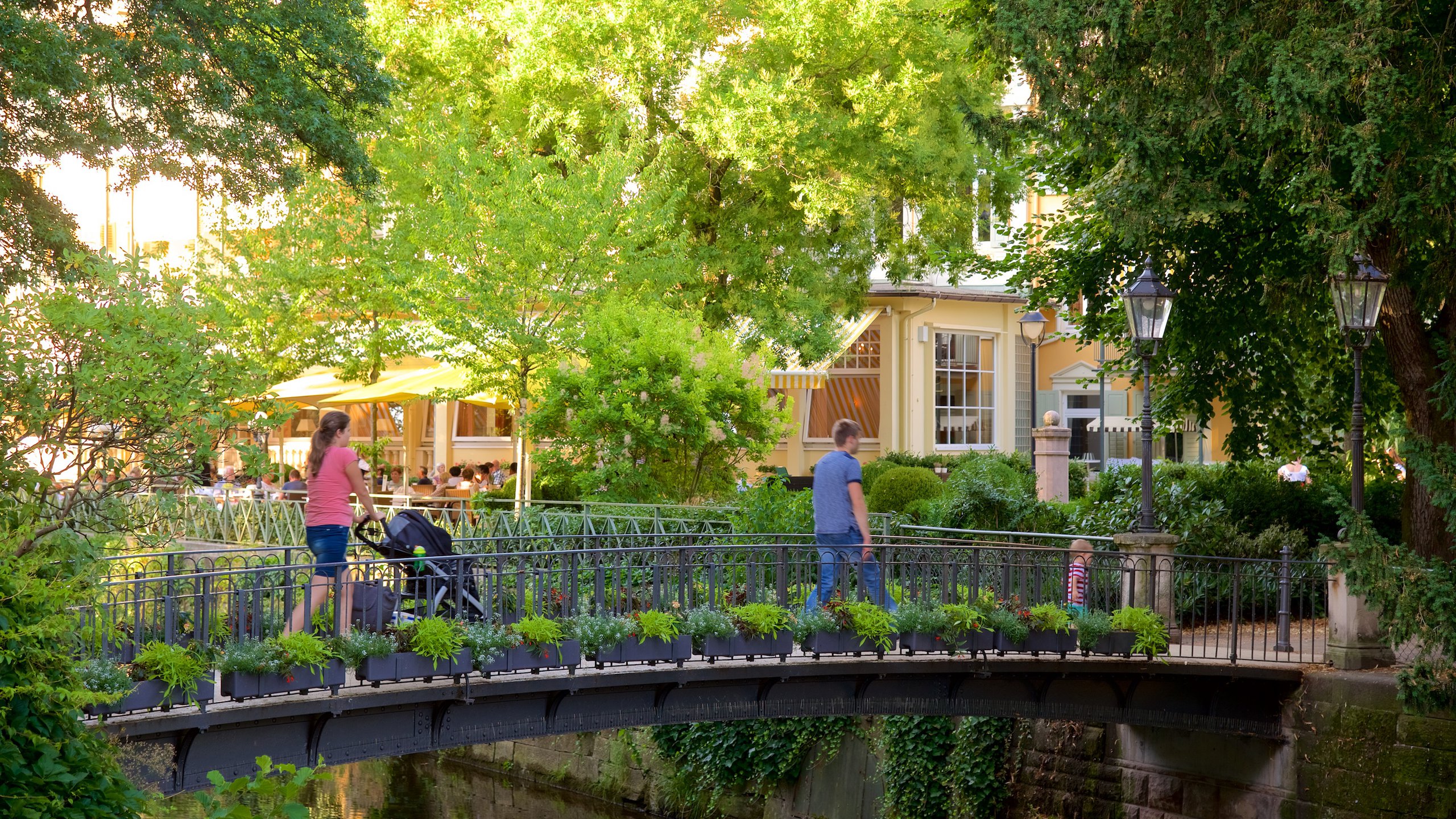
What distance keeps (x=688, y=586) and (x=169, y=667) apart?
4947mm

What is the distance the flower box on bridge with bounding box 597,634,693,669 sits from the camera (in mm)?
10453

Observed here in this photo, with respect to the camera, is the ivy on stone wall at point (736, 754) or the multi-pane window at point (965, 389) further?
the multi-pane window at point (965, 389)

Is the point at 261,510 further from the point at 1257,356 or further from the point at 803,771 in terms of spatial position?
the point at 1257,356

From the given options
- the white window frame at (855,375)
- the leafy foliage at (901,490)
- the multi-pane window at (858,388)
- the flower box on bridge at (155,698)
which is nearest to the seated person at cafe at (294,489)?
the leafy foliage at (901,490)

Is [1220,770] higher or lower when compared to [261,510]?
lower

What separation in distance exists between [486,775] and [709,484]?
714 cm

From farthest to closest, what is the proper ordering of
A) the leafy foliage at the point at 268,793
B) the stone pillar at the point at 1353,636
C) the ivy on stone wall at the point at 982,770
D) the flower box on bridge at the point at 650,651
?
the ivy on stone wall at the point at 982,770
the stone pillar at the point at 1353,636
the flower box on bridge at the point at 650,651
the leafy foliage at the point at 268,793

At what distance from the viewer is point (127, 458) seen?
7742mm

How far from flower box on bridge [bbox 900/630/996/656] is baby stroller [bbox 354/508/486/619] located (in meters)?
3.48

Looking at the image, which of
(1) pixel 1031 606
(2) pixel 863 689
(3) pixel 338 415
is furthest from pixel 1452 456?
(3) pixel 338 415

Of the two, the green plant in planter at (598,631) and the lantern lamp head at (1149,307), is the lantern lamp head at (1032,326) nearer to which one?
the lantern lamp head at (1149,307)

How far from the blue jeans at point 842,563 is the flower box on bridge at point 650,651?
152cm

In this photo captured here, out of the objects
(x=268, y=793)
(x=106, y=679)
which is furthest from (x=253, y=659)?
(x=268, y=793)

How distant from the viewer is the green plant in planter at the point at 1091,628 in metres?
12.6
